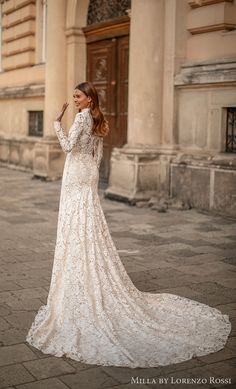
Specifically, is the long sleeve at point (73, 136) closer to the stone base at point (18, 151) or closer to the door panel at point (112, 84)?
the door panel at point (112, 84)

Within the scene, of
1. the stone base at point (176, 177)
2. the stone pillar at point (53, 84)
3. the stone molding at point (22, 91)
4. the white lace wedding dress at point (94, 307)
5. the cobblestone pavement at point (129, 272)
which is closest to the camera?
the cobblestone pavement at point (129, 272)

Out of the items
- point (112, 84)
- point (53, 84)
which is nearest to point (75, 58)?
point (53, 84)

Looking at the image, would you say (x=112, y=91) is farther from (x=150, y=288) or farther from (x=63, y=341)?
(x=63, y=341)

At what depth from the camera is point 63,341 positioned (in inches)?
146

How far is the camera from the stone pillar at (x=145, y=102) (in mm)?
9680

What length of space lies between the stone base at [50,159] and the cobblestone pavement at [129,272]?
2.10m

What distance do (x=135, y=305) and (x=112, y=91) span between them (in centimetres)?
832

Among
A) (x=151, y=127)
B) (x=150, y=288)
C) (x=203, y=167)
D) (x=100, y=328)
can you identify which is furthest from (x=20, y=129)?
(x=100, y=328)

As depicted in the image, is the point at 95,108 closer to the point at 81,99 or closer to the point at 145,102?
the point at 81,99

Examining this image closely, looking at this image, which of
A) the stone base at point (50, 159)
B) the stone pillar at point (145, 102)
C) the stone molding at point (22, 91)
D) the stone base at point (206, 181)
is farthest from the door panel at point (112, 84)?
the stone base at point (206, 181)

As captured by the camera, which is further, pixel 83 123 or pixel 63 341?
pixel 83 123

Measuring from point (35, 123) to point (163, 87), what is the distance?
6154mm

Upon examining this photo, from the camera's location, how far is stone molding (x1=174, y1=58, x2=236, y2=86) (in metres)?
8.46

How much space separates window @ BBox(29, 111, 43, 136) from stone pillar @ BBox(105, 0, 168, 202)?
18.1 ft
